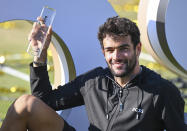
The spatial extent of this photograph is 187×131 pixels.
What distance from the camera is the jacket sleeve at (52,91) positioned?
2.33 m

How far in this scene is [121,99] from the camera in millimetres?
2217

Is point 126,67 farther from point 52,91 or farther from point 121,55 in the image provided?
point 52,91

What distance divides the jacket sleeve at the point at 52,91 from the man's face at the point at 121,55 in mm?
311

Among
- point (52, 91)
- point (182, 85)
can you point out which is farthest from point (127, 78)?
point (182, 85)

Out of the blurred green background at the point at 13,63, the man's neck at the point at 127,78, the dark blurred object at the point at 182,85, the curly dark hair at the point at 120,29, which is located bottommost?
the blurred green background at the point at 13,63

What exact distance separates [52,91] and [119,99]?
42 cm

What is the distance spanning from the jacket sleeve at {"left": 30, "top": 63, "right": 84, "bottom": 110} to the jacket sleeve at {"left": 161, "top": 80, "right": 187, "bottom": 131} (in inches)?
20.8

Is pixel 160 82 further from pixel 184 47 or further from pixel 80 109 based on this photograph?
pixel 184 47

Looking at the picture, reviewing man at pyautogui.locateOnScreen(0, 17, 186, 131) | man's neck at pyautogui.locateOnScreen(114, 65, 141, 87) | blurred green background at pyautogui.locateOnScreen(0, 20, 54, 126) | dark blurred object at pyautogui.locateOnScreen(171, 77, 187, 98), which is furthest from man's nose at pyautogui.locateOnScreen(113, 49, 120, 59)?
dark blurred object at pyautogui.locateOnScreen(171, 77, 187, 98)

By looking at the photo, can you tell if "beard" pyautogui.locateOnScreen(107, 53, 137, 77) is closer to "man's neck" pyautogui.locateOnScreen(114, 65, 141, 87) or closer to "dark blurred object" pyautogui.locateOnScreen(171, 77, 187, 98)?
"man's neck" pyautogui.locateOnScreen(114, 65, 141, 87)

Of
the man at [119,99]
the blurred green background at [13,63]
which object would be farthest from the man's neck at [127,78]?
the blurred green background at [13,63]

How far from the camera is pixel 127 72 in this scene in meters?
2.18

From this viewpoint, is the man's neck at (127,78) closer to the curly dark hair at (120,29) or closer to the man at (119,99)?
the man at (119,99)

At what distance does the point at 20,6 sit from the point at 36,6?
0.38ft
